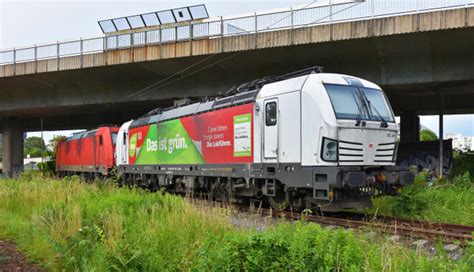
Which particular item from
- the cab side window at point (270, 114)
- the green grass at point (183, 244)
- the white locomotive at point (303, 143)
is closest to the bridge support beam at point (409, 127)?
the white locomotive at point (303, 143)

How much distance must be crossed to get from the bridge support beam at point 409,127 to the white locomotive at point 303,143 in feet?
62.3

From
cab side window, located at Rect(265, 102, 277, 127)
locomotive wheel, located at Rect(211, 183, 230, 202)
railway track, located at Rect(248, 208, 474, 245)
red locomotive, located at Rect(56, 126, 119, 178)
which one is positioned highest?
cab side window, located at Rect(265, 102, 277, 127)

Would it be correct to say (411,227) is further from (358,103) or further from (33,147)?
(33,147)

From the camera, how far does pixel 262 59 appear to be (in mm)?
19953

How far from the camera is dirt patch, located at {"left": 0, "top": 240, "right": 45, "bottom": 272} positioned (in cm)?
629

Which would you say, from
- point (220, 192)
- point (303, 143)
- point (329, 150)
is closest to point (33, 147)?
point (220, 192)

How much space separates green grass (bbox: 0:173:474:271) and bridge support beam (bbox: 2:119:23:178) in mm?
30985

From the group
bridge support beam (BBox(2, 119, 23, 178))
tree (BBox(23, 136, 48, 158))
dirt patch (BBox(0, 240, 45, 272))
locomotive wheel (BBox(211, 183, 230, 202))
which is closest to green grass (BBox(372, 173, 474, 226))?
locomotive wheel (BBox(211, 183, 230, 202))

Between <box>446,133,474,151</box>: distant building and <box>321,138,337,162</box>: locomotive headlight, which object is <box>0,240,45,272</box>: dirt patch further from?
<box>446,133,474,151</box>: distant building

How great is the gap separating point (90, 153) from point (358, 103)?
64.5 feet

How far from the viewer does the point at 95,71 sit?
24109 mm

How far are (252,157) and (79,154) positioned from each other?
19878 mm

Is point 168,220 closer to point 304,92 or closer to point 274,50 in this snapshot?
point 304,92

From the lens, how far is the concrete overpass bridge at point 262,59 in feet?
53.5
